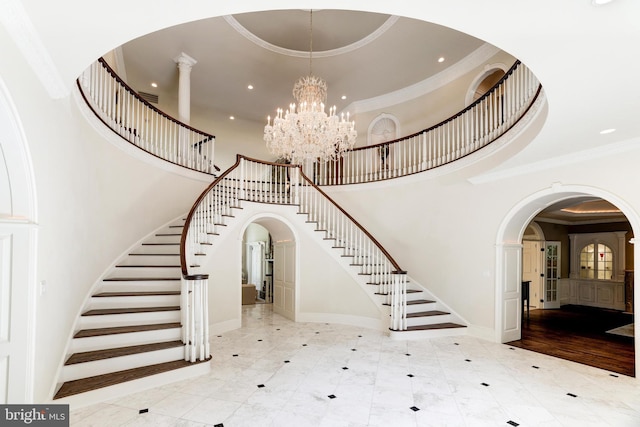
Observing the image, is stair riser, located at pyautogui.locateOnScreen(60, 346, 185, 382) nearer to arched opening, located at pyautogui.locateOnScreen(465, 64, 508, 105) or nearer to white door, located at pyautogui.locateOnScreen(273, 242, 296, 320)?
white door, located at pyautogui.locateOnScreen(273, 242, 296, 320)

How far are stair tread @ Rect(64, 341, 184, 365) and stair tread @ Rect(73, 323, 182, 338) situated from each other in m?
0.19

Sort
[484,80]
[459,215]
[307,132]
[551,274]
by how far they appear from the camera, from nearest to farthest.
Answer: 1. [307,132]
2. [459,215]
3. [484,80]
4. [551,274]

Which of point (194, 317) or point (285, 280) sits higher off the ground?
point (194, 317)

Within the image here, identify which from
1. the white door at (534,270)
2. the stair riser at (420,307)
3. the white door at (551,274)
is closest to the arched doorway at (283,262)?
the stair riser at (420,307)

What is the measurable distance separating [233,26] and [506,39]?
640cm

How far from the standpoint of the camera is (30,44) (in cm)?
214

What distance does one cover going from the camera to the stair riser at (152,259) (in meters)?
5.65

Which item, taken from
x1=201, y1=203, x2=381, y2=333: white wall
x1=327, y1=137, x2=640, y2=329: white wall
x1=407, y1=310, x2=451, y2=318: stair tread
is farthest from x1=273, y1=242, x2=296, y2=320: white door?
x1=407, y1=310, x2=451, y2=318: stair tread

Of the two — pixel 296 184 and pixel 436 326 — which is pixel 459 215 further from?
pixel 296 184

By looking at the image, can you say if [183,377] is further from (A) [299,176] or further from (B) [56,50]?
(A) [299,176]

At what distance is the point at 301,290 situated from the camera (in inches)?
287

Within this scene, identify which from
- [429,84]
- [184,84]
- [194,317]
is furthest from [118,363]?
[429,84]

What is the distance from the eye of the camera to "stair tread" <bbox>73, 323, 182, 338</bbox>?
396 cm

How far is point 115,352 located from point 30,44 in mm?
3313
